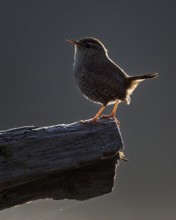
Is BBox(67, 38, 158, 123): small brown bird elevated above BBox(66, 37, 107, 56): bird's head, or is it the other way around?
BBox(66, 37, 107, 56): bird's head

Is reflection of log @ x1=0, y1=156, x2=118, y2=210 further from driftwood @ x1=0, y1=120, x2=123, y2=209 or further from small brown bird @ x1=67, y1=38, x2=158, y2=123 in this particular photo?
small brown bird @ x1=67, y1=38, x2=158, y2=123

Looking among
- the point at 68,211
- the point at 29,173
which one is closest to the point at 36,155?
the point at 29,173

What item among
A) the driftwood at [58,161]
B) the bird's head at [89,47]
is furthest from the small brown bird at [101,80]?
the driftwood at [58,161]

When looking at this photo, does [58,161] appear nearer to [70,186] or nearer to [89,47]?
[70,186]

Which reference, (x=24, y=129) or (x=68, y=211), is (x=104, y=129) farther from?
(x=68, y=211)

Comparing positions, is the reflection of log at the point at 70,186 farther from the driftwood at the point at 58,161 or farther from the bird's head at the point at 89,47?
the bird's head at the point at 89,47

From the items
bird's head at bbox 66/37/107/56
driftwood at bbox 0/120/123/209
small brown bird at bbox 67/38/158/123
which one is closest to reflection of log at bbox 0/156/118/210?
driftwood at bbox 0/120/123/209

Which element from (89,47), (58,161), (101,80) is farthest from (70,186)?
(89,47)
